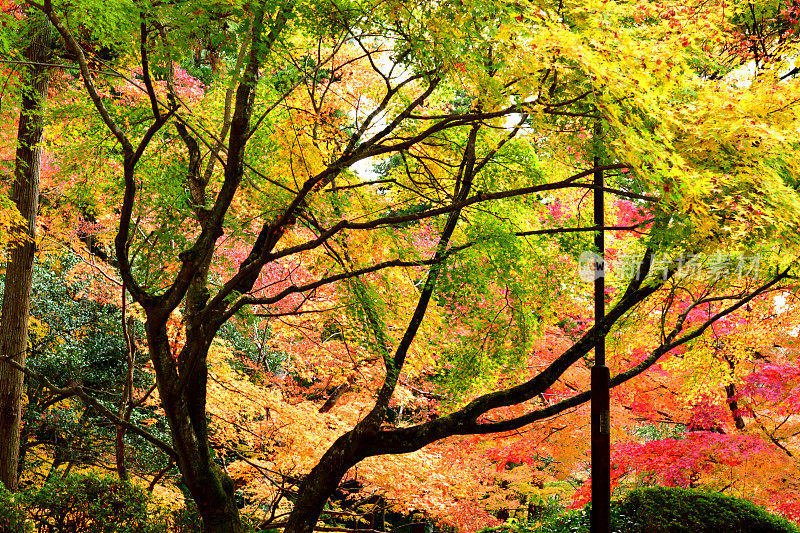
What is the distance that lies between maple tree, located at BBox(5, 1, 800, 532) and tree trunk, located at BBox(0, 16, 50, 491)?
→ 1.70 ft

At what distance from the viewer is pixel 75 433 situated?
1112 centimetres

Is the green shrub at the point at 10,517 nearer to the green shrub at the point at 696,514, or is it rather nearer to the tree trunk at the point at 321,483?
the tree trunk at the point at 321,483

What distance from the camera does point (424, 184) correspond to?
6.44 m

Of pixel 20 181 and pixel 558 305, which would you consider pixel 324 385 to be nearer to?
pixel 558 305

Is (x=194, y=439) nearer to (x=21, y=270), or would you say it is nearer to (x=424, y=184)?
(x=424, y=184)

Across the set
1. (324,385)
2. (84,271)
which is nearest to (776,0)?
(324,385)

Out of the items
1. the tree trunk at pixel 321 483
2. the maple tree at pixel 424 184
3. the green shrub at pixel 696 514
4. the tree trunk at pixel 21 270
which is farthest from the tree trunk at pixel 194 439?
the green shrub at pixel 696 514

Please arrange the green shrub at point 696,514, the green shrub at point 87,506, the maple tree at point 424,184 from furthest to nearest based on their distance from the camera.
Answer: the green shrub at point 696,514 → the green shrub at point 87,506 → the maple tree at point 424,184

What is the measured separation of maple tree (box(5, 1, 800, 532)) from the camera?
420 cm

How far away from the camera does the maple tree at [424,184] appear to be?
13.8 ft

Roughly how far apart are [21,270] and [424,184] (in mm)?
5070

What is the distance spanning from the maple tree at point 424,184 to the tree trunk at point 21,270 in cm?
52

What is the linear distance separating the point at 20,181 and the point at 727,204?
7.69 m

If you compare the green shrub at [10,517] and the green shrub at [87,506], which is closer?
the green shrub at [10,517]
